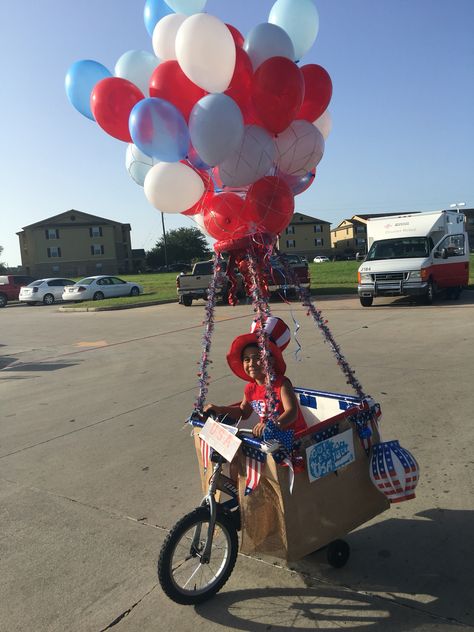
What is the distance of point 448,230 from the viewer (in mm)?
16812

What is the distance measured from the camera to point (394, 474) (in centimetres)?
304

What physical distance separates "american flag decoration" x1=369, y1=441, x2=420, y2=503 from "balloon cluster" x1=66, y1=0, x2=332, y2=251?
157cm

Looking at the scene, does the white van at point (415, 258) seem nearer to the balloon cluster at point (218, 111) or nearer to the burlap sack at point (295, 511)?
the balloon cluster at point (218, 111)

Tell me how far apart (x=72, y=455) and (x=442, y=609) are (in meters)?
3.71

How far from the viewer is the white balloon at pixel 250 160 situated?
3299 mm

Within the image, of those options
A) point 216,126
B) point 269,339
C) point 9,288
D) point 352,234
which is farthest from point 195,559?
point 352,234

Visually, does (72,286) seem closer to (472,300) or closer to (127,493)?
(472,300)

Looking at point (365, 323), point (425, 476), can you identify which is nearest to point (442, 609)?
point (425, 476)

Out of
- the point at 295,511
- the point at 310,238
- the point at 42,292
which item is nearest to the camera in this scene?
the point at 295,511

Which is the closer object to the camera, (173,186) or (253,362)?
(253,362)

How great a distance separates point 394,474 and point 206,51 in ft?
9.02

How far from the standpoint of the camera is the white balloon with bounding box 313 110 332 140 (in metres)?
4.08

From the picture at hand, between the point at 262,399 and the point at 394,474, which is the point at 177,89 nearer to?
the point at 262,399

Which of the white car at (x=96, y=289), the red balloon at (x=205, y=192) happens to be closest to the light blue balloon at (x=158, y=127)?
the red balloon at (x=205, y=192)
